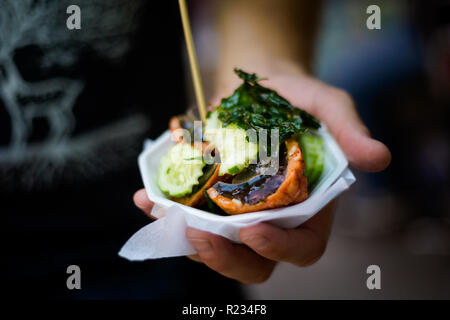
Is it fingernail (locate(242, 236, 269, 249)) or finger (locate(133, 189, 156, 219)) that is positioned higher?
finger (locate(133, 189, 156, 219))

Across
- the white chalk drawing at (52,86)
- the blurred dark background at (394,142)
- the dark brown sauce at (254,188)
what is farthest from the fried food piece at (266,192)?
the blurred dark background at (394,142)

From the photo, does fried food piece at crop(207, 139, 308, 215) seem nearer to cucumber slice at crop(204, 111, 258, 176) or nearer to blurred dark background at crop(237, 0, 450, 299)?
cucumber slice at crop(204, 111, 258, 176)

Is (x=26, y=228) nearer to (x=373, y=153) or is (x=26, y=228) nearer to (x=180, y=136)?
(x=180, y=136)

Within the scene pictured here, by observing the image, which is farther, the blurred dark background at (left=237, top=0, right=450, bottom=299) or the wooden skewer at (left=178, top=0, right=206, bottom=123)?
the blurred dark background at (left=237, top=0, right=450, bottom=299)

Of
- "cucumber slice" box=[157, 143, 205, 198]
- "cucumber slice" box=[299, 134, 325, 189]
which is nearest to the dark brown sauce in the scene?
"cucumber slice" box=[157, 143, 205, 198]

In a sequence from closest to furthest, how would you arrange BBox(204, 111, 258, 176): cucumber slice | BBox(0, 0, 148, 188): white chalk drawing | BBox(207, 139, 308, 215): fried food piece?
1. BBox(207, 139, 308, 215): fried food piece
2. BBox(204, 111, 258, 176): cucumber slice
3. BBox(0, 0, 148, 188): white chalk drawing

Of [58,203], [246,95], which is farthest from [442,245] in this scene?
[58,203]

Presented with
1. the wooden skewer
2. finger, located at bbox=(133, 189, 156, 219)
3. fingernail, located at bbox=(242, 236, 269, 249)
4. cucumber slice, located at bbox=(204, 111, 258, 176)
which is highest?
the wooden skewer

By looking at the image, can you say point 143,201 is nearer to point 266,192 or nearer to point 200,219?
point 200,219

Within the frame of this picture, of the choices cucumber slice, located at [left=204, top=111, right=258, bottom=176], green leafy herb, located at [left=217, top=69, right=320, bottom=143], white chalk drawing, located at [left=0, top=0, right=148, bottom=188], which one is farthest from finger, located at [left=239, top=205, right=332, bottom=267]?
white chalk drawing, located at [left=0, top=0, right=148, bottom=188]

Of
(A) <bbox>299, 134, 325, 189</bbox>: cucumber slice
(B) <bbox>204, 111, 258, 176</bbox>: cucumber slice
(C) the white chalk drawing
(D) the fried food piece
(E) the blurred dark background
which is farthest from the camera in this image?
(E) the blurred dark background
